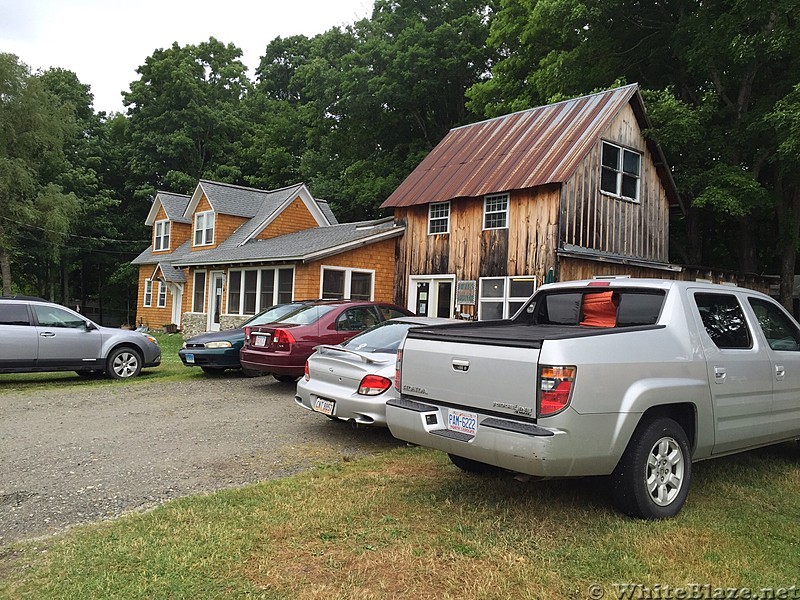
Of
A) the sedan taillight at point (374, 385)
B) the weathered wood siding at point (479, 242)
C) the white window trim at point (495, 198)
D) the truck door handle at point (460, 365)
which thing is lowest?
the sedan taillight at point (374, 385)

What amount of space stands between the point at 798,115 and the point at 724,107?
233 inches

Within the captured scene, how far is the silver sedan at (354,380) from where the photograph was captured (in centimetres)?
694

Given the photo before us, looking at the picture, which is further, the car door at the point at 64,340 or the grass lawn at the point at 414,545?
the car door at the point at 64,340

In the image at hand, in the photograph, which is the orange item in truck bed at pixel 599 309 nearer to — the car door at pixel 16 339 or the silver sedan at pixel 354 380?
the silver sedan at pixel 354 380

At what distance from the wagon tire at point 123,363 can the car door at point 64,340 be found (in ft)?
0.76

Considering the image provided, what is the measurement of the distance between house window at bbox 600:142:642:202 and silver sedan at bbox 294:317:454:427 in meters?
12.1

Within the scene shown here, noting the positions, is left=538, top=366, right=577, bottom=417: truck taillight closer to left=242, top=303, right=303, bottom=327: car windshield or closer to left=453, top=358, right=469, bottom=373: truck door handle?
left=453, top=358, right=469, bottom=373: truck door handle

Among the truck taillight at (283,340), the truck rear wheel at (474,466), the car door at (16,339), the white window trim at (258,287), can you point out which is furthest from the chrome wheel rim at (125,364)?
the truck rear wheel at (474,466)

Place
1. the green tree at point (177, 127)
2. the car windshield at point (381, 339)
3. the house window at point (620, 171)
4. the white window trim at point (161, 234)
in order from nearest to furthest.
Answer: the car windshield at point (381, 339), the house window at point (620, 171), the white window trim at point (161, 234), the green tree at point (177, 127)

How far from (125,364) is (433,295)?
9432mm

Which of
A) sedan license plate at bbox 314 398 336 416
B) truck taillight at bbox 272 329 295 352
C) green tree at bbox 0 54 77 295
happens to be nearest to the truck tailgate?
sedan license plate at bbox 314 398 336 416

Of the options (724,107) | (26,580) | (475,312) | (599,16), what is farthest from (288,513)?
(724,107)

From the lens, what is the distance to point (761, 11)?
17.9 meters

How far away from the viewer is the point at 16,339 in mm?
11297
